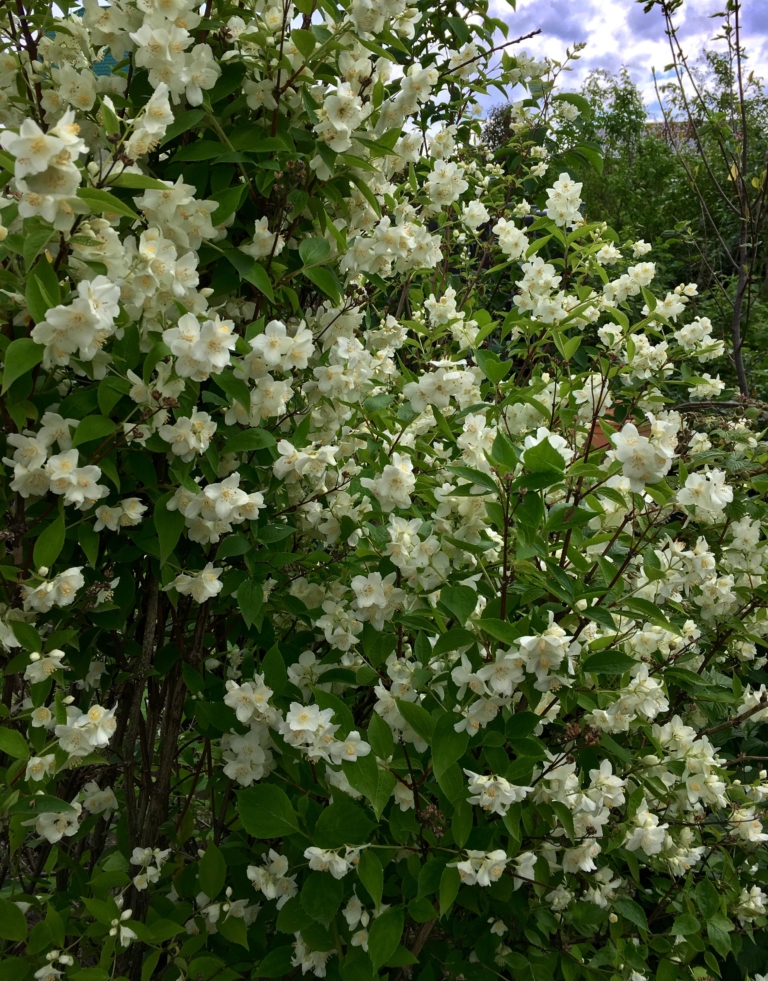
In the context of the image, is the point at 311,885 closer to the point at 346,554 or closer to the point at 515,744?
the point at 515,744

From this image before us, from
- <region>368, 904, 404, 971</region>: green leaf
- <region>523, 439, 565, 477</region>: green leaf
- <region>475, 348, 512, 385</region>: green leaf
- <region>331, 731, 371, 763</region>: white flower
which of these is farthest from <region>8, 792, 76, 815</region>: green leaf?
<region>475, 348, 512, 385</region>: green leaf

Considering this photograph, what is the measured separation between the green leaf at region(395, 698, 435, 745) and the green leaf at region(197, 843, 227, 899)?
551mm

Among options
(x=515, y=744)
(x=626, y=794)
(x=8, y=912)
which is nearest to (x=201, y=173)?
(x=515, y=744)

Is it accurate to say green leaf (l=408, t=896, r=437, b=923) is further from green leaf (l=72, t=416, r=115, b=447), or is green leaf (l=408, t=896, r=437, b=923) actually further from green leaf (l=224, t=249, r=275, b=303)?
green leaf (l=224, t=249, r=275, b=303)

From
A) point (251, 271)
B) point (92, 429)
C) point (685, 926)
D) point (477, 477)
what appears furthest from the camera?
point (685, 926)

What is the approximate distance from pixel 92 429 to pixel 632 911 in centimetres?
152

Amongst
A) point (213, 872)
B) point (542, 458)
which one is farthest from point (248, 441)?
point (213, 872)

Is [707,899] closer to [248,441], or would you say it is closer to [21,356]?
[248,441]

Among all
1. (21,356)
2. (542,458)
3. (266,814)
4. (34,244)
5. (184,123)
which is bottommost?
(266,814)

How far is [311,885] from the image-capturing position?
140cm

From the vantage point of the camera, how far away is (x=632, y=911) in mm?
1730

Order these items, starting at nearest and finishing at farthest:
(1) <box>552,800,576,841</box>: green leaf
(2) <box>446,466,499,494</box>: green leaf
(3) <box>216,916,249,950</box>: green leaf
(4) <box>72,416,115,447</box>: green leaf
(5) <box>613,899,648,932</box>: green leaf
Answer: (4) <box>72,416,115,447</box>: green leaf, (2) <box>446,466,499,494</box>: green leaf, (1) <box>552,800,576,841</box>: green leaf, (3) <box>216,916,249,950</box>: green leaf, (5) <box>613,899,648,932</box>: green leaf

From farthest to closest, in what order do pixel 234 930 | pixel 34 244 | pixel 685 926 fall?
pixel 685 926 → pixel 234 930 → pixel 34 244

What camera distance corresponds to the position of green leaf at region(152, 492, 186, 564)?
138 centimetres
